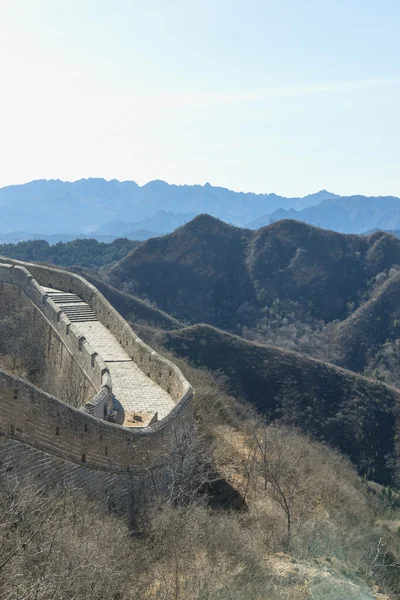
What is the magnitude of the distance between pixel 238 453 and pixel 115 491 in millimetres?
7262

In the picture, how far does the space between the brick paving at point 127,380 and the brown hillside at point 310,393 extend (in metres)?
24.1

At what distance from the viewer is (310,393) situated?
1821 inches

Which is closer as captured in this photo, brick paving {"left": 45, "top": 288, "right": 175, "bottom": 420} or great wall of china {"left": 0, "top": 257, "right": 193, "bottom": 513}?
great wall of china {"left": 0, "top": 257, "right": 193, "bottom": 513}

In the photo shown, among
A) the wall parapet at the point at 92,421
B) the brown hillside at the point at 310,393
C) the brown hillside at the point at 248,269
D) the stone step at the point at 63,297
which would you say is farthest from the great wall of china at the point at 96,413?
the brown hillside at the point at 248,269

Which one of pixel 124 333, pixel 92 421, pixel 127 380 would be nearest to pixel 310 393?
pixel 124 333

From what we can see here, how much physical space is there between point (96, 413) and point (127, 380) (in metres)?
4.70

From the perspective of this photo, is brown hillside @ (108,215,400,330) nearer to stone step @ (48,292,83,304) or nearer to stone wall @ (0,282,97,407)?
stone step @ (48,292,83,304)

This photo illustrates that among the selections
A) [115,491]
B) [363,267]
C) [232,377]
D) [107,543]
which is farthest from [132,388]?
[363,267]

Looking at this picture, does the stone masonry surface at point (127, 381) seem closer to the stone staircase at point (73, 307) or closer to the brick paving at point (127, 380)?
the brick paving at point (127, 380)

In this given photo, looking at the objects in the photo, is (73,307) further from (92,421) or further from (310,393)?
(310,393)

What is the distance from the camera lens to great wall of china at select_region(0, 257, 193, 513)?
8648mm

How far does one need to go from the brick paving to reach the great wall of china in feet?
0.08

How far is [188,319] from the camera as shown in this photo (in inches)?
3123

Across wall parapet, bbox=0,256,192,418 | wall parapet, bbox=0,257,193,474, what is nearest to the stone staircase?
wall parapet, bbox=0,256,192,418
